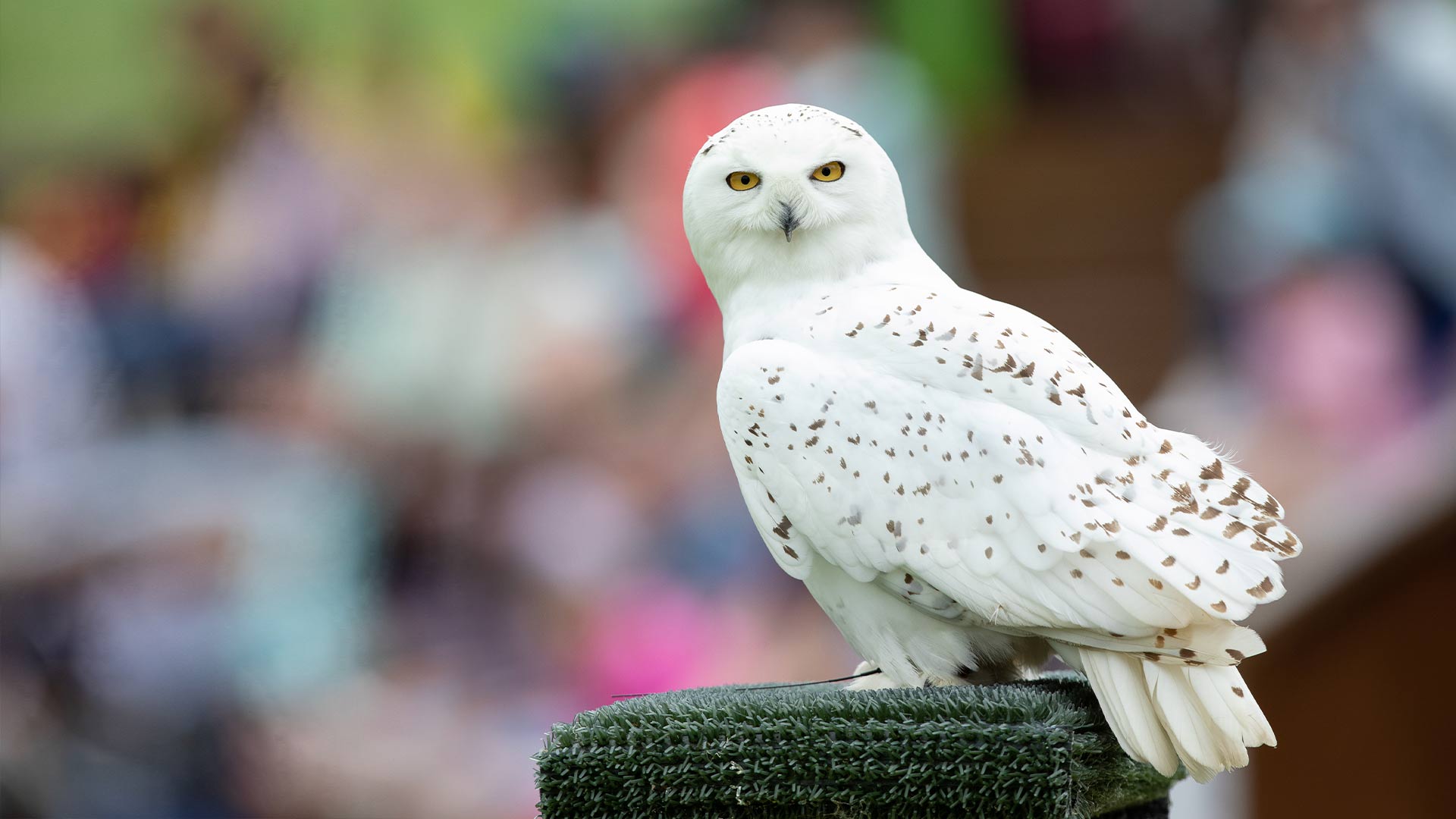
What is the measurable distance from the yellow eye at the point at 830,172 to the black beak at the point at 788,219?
5 centimetres

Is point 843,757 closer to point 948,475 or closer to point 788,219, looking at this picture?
point 948,475

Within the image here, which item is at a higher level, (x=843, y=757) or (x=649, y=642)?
(x=649, y=642)

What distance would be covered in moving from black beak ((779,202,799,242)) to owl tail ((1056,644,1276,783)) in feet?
1.78

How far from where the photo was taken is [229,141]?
4.59 m

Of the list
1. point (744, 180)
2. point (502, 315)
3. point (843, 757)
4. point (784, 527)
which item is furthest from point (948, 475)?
point (502, 315)

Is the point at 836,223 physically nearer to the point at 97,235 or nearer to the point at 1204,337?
the point at 1204,337

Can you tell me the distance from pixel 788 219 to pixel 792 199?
0.02 m

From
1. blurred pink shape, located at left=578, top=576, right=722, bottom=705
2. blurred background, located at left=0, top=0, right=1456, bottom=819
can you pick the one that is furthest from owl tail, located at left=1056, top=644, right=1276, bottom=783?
blurred pink shape, located at left=578, top=576, right=722, bottom=705

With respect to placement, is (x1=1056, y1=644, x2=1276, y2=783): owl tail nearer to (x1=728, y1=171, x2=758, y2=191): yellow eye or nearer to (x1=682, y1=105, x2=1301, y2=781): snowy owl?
(x1=682, y1=105, x2=1301, y2=781): snowy owl

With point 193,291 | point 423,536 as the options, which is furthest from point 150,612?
point 193,291

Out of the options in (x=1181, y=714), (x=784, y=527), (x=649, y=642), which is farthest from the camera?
(x=649, y=642)

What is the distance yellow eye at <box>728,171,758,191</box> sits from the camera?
1.55 m

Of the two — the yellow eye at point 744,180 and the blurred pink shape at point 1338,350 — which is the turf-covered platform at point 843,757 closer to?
the yellow eye at point 744,180

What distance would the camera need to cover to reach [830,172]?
1.56 m
